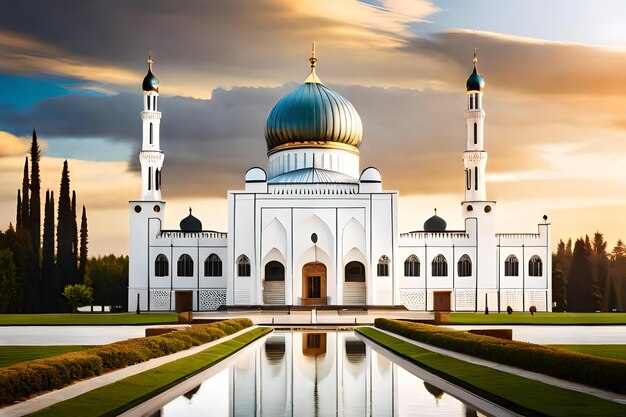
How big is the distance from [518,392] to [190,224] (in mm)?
52763

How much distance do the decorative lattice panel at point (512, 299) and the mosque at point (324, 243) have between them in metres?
0.07

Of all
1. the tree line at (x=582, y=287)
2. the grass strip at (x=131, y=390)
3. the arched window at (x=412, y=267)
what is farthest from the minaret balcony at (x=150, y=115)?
the grass strip at (x=131, y=390)

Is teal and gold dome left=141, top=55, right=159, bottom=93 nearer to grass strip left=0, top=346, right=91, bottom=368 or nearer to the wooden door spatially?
the wooden door

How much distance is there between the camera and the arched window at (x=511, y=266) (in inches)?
2403

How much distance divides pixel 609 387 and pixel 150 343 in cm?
1174

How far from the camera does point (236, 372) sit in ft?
63.7

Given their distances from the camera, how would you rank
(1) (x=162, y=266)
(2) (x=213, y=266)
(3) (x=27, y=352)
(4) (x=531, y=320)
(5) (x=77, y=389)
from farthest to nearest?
1. (2) (x=213, y=266)
2. (1) (x=162, y=266)
3. (4) (x=531, y=320)
4. (3) (x=27, y=352)
5. (5) (x=77, y=389)

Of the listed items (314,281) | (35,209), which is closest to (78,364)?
(314,281)

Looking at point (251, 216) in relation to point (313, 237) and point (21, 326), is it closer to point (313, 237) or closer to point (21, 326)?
point (313, 237)

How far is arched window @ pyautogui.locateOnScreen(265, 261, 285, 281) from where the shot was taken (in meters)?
59.5

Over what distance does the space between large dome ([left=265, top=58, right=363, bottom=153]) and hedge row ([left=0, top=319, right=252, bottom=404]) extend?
38256mm

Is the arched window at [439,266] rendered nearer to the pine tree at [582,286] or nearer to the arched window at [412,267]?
the arched window at [412,267]

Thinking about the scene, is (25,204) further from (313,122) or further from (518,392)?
(518,392)

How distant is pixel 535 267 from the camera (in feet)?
201
